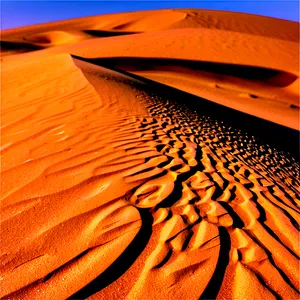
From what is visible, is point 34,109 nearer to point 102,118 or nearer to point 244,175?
point 102,118

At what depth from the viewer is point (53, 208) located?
80.7 inches

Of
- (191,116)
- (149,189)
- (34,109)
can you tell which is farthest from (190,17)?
(149,189)

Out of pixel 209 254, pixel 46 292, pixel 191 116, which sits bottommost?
pixel 191 116

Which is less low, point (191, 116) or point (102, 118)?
point (102, 118)

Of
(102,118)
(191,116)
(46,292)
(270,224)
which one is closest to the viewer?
(46,292)

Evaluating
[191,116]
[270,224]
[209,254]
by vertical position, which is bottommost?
[191,116]

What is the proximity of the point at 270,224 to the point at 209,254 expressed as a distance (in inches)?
29.7

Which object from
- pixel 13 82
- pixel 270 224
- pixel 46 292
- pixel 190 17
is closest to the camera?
pixel 46 292

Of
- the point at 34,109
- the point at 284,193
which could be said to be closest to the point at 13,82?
the point at 34,109

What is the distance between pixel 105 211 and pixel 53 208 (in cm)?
39

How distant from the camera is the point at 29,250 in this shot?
1681 millimetres

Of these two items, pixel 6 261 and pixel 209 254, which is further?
pixel 209 254

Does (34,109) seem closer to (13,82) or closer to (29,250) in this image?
(13,82)

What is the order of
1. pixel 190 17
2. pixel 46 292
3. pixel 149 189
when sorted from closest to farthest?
1. pixel 46 292
2. pixel 149 189
3. pixel 190 17
